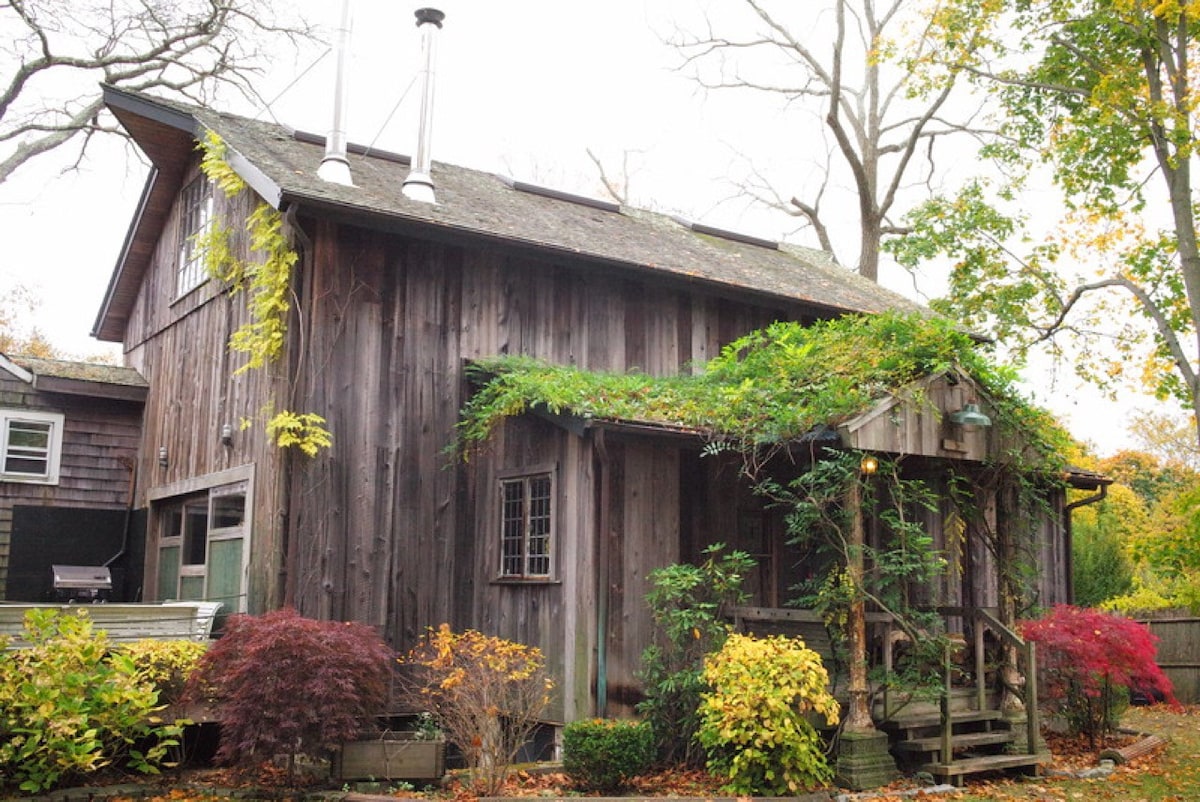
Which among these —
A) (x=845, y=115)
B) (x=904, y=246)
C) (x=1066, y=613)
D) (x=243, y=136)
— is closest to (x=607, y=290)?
(x=243, y=136)

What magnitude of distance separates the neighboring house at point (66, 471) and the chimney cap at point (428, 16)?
6657mm

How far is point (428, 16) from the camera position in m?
12.4

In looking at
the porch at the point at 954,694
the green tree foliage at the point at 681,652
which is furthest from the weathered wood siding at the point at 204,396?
the porch at the point at 954,694

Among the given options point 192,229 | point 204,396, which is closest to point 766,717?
point 204,396

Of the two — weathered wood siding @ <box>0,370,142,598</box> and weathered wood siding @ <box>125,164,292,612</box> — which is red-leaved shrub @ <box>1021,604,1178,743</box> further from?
weathered wood siding @ <box>0,370,142,598</box>

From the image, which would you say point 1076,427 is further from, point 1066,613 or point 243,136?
point 243,136

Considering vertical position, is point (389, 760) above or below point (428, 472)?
below

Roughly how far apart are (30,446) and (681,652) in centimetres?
1006

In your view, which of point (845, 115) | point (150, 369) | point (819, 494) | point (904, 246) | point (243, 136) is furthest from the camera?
point (845, 115)

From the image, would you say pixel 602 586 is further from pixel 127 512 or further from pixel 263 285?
pixel 127 512

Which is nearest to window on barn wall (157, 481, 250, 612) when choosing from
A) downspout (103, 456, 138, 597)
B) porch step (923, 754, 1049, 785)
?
downspout (103, 456, 138, 597)

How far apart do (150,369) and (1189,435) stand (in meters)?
33.1

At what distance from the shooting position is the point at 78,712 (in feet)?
25.5

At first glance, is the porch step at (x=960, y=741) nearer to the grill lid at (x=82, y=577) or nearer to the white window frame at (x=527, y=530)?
the white window frame at (x=527, y=530)
